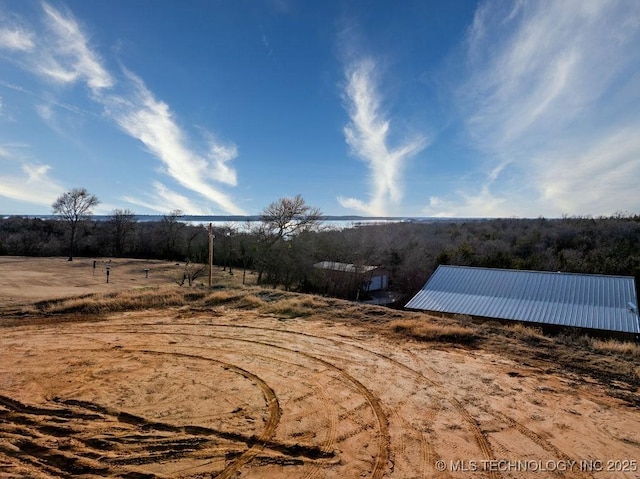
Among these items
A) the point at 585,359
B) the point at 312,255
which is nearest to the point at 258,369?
the point at 585,359

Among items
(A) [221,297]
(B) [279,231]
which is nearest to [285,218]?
(B) [279,231]

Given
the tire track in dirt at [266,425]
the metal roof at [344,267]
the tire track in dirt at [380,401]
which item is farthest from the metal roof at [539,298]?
the metal roof at [344,267]

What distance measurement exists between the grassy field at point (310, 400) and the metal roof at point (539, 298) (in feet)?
17.8

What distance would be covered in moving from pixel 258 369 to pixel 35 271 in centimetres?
3051

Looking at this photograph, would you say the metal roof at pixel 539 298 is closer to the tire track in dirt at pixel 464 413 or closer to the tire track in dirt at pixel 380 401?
the tire track in dirt at pixel 464 413

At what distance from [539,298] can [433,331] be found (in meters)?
9.40

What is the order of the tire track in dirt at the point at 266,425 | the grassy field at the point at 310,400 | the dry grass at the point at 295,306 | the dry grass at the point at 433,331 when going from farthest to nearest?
the dry grass at the point at 295,306, the dry grass at the point at 433,331, the grassy field at the point at 310,400, the tire track in dirt at the point at 266,425

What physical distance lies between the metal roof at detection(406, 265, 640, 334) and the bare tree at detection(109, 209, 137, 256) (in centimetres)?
4409

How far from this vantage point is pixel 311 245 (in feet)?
116

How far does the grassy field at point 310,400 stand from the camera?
14.5 ft

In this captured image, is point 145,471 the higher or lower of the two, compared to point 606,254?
lower

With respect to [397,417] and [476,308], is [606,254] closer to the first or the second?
[476,308]

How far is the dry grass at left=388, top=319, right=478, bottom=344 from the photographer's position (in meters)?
9.91

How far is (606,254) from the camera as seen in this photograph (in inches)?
1217
